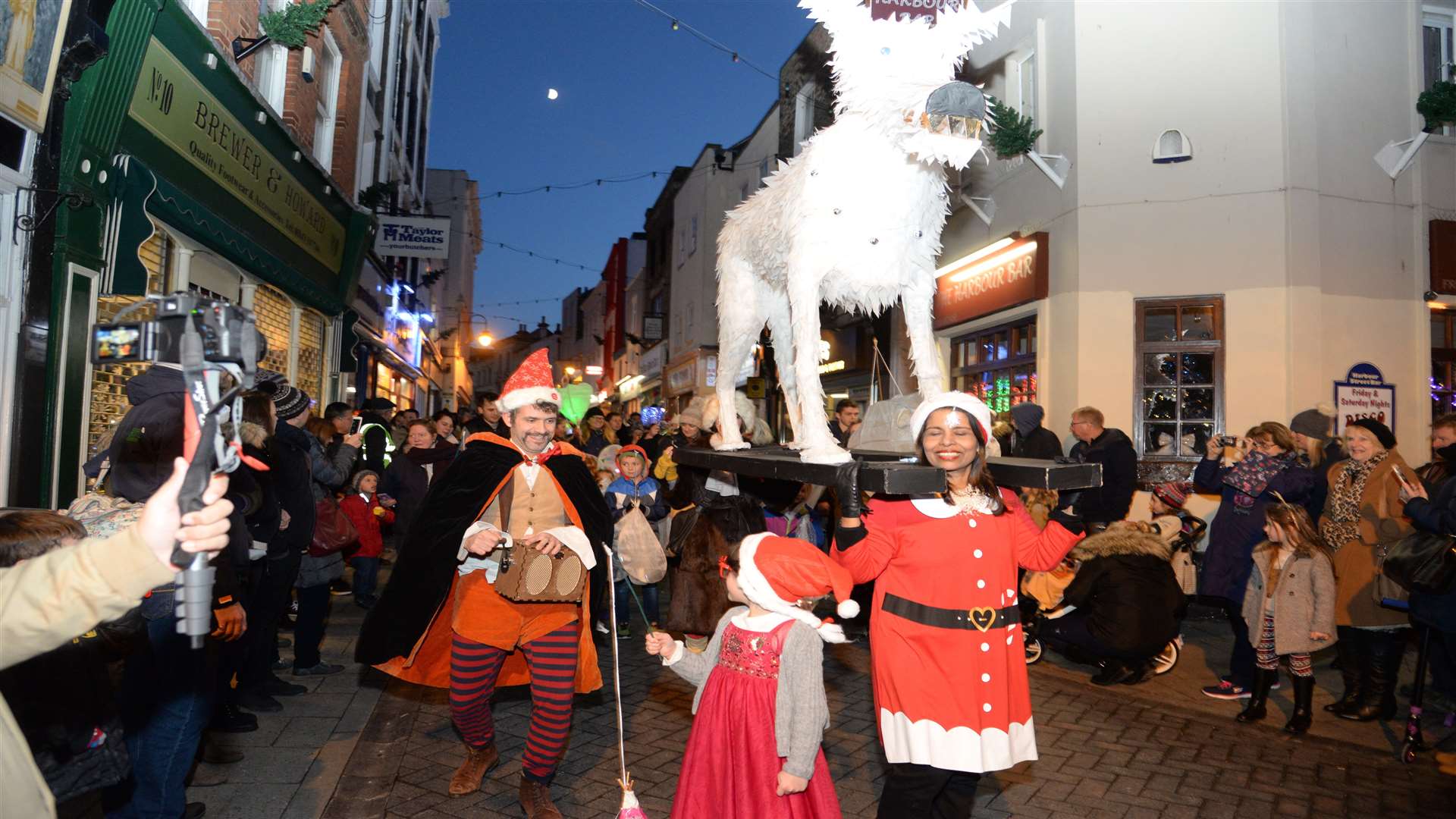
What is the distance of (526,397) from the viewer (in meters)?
3.82

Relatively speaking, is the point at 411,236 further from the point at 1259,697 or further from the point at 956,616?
the point at 956,616

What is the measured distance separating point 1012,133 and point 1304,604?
19.7 feet

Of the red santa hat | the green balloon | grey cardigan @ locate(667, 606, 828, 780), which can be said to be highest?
the green balloon

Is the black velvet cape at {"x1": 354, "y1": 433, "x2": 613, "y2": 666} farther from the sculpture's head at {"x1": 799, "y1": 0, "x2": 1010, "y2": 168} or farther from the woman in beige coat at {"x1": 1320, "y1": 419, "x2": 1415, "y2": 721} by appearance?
the woman in beige coat at {"x1": 1320, "y1": 419, "x2": 1415, "y2": 721}

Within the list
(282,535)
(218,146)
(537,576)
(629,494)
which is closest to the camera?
(537,576)

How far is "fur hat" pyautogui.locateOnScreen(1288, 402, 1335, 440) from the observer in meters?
6.89

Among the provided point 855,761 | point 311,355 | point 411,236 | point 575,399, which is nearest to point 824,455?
point 855,761

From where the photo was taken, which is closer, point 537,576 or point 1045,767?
point 537,576

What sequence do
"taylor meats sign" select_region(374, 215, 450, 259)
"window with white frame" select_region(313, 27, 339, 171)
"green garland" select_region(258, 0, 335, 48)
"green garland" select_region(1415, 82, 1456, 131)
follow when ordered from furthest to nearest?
"taylor meats sign" select_region(374, 215, 450, 259), "window with white frame" select_region(313, 27, 339, 171), "green garland" select_region(1415, 82, 1456, 131), "green garland" select_region(258, 0, 335, 48)

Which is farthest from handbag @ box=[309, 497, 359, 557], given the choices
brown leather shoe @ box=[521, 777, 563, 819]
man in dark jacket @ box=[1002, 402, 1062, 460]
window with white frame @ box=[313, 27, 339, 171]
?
window with white frame @ box=[313, 27, 339, 171]

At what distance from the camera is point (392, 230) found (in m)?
14.8

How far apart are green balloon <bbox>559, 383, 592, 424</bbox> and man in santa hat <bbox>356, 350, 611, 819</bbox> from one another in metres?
4.53

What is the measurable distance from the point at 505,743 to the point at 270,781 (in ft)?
3.50

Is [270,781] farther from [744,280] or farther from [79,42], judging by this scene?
[79,42]
